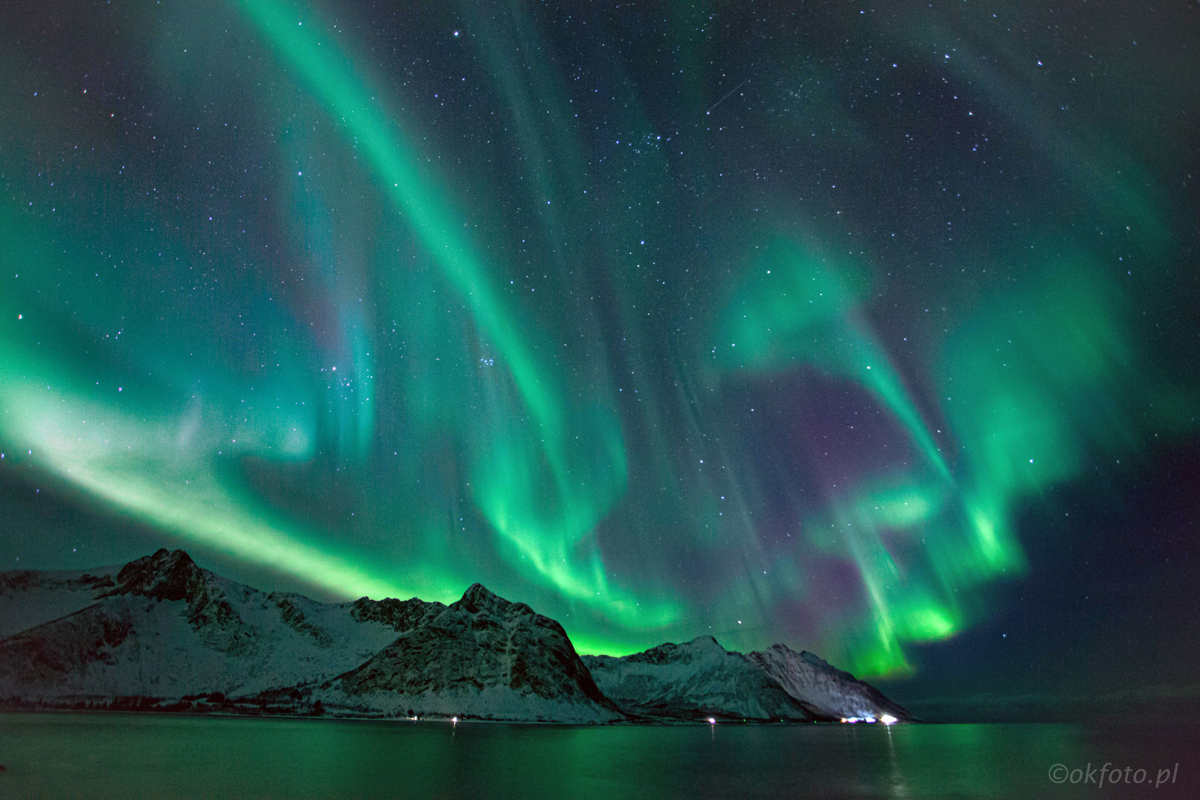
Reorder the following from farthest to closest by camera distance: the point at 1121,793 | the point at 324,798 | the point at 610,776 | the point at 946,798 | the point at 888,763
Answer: the point at 888,763, the point at 610,776, the point at 946,798, the point at 1121,793, the point at 324,798

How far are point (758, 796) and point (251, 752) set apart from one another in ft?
232

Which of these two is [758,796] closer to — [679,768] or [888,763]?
[679,768]

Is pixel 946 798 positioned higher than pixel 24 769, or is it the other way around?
pixel 24 769

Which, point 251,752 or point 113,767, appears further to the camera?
point 251,752

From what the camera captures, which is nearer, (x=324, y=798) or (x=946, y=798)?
(x=324, y=798)

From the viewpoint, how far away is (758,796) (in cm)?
5825

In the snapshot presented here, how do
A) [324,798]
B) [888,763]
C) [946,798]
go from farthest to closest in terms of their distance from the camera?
[888,763] < [946,798] < [324,798]

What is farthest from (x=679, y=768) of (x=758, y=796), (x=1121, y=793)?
(x=1121, y=793)

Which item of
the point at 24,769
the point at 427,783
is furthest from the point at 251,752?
the point at 427,783

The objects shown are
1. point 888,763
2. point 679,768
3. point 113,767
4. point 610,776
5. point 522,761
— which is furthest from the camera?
point 888,763

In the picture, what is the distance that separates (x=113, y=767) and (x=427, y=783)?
3225 centimetres

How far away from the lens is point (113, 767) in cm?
6888

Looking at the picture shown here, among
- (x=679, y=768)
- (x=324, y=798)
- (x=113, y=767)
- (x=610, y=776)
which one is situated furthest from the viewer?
A: (x=679, y=768)

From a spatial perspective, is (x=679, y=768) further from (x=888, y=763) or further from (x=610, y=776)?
(x=888, y=763)
